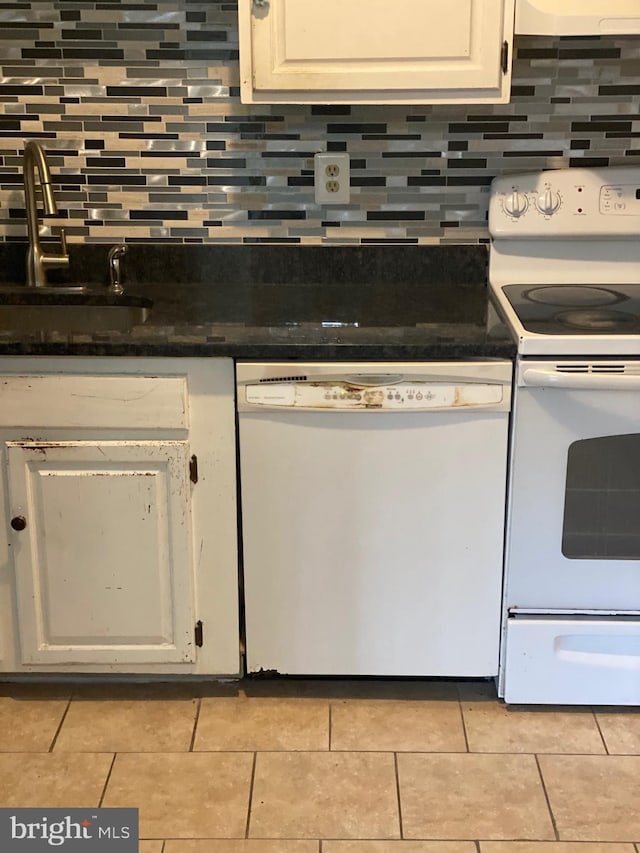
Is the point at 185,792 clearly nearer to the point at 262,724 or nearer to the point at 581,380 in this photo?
the point at 262,724

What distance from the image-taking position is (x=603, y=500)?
2.07 meters

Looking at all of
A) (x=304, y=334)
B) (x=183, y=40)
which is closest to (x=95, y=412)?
(x=304, y=334)

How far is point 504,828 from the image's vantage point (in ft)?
6.17

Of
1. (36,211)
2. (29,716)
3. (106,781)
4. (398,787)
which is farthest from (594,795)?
(36,211)

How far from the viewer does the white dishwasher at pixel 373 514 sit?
2004 mm

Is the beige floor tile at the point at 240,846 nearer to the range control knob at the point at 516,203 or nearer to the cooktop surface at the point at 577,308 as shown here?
the cooktop surface at the point at 577,308

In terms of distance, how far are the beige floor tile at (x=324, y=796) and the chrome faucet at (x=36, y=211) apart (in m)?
1.22

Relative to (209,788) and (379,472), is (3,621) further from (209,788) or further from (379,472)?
(379,472)

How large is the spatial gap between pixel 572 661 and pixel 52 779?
112cm

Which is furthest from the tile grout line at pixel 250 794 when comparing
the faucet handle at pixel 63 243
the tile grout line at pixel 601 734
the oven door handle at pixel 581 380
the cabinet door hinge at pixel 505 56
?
the cabinet door hinge at pixel 505 56

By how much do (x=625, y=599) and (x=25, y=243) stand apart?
5.38 ft

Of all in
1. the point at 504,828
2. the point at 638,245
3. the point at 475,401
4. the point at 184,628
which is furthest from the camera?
the point at 638,245

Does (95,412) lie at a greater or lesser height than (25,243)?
lesser

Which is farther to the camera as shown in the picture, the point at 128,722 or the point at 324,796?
the point at 128,722
